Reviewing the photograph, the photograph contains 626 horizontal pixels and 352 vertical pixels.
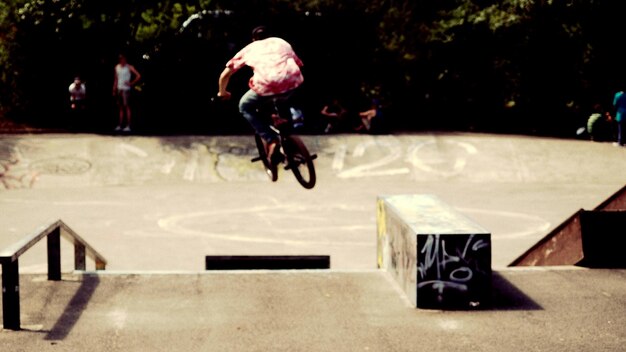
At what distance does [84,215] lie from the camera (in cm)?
1822

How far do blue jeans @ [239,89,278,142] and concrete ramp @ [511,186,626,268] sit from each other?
14.6 ft

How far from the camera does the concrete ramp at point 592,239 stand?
1146cm

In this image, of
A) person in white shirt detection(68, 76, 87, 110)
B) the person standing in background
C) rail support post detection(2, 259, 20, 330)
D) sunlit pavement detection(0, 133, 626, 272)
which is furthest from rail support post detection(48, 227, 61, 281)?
the person standing in background

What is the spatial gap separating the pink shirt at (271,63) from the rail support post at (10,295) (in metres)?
3.27

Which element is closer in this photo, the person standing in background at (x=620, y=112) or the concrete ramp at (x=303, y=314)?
the concrete ramp at (x=303, y=314)

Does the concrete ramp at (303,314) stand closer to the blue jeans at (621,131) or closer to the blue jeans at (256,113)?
the blue jeans at (256,113)

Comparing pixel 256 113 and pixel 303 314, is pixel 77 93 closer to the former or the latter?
pixel 303 314

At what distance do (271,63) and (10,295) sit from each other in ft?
12.0

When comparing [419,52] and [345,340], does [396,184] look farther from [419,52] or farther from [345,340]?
[345,340]

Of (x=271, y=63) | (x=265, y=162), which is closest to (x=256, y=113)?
(x=265, y=162)

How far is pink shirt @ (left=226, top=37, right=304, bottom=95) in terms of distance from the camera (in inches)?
279

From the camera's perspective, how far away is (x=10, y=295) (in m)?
9.02

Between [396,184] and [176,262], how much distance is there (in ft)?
28.9

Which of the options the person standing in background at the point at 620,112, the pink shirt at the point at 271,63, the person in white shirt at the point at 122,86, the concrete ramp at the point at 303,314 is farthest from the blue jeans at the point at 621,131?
the pink shirt at the point at 271,63
